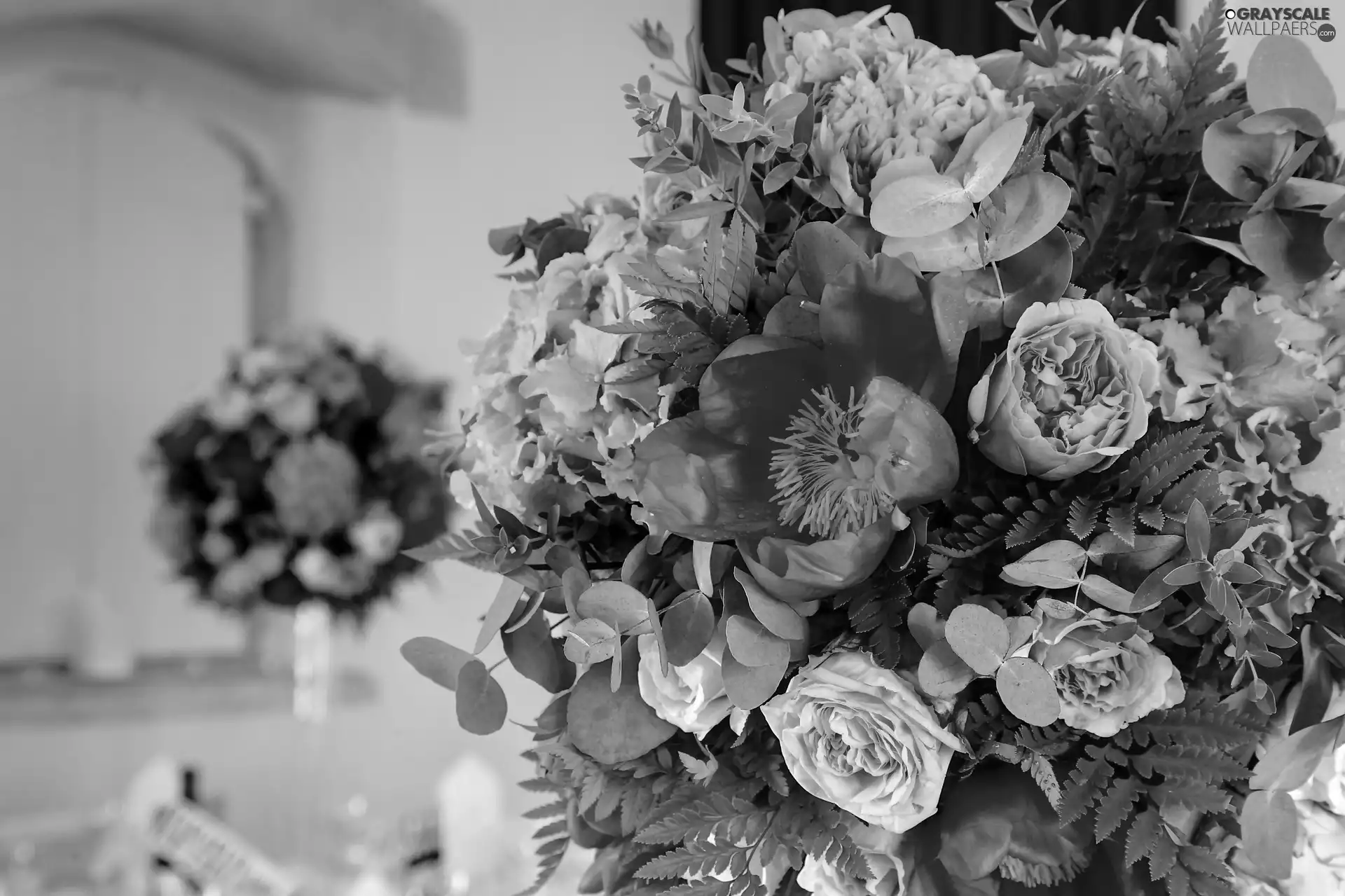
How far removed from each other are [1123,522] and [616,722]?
20 cm

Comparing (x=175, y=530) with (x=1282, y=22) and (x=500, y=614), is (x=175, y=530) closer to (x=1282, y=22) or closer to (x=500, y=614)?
(x=500, y=614)

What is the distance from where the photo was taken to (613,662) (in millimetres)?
458

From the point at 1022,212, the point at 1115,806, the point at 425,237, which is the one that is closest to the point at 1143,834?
the point at 1115,806

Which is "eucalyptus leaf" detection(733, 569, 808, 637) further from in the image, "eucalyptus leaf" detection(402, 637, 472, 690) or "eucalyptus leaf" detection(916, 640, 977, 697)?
"eucalyptus leaf" detection(402, 637, 472, 690)

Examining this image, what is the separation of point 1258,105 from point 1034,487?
16 cm

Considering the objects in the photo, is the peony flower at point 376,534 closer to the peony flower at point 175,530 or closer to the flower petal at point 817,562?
the peony flower at point 175,530

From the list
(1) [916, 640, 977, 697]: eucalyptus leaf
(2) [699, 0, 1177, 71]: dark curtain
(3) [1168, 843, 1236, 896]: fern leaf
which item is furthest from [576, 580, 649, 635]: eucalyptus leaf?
(2) [699, 0, 1177, 71]: dark curtain

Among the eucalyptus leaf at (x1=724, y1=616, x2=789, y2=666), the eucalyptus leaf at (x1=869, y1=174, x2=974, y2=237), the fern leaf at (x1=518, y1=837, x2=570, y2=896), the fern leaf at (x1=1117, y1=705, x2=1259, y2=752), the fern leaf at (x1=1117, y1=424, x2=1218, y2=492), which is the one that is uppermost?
the eucalyptus leaf at (x1=869, y1=174, x2=974, y2=237)

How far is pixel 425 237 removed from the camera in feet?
10.6

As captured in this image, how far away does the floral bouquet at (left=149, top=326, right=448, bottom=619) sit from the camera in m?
2.29

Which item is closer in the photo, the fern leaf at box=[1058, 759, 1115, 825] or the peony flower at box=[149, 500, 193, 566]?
the fern leaf at box=[1058, 759, 1115, 825]

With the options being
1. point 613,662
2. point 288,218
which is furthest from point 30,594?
point 613,662

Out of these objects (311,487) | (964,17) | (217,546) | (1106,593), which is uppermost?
(964,17)

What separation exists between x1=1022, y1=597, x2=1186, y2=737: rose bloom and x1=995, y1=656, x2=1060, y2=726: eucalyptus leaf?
0.02 m
